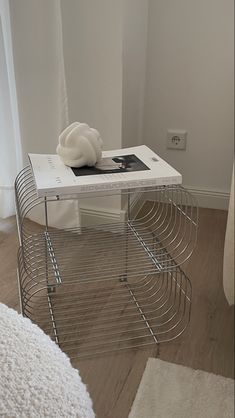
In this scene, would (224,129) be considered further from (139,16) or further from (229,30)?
(139,16)

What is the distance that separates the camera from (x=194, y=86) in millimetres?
1775

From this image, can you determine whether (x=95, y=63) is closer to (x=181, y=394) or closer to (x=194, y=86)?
(x=194, y=86)

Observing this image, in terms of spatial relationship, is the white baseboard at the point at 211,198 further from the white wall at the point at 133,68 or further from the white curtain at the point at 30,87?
the white curtain at the point at 30,87

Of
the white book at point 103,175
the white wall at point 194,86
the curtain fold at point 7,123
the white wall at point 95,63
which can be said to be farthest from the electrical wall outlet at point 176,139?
the white book at point 103,175

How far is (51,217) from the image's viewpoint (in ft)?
5.55

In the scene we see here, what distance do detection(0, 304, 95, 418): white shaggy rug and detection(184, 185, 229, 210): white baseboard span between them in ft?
4.94

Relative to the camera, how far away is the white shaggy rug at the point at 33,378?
422 millimetres

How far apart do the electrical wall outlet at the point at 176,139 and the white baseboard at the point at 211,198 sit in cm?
20

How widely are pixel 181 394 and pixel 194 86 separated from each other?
1270 mm

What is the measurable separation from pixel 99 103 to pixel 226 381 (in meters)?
1.05

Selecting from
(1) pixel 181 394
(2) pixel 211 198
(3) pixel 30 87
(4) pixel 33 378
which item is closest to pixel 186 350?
(1) pixel 181 394

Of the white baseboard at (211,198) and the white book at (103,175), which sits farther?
the white baseboard at (211,198)

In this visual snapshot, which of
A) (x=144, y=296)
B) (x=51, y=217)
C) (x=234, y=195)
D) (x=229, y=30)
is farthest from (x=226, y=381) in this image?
(x=229, y=30)

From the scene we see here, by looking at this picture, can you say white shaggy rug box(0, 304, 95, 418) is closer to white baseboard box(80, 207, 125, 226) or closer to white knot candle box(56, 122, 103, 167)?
white knot candle box(56, 122, 103, 167)
